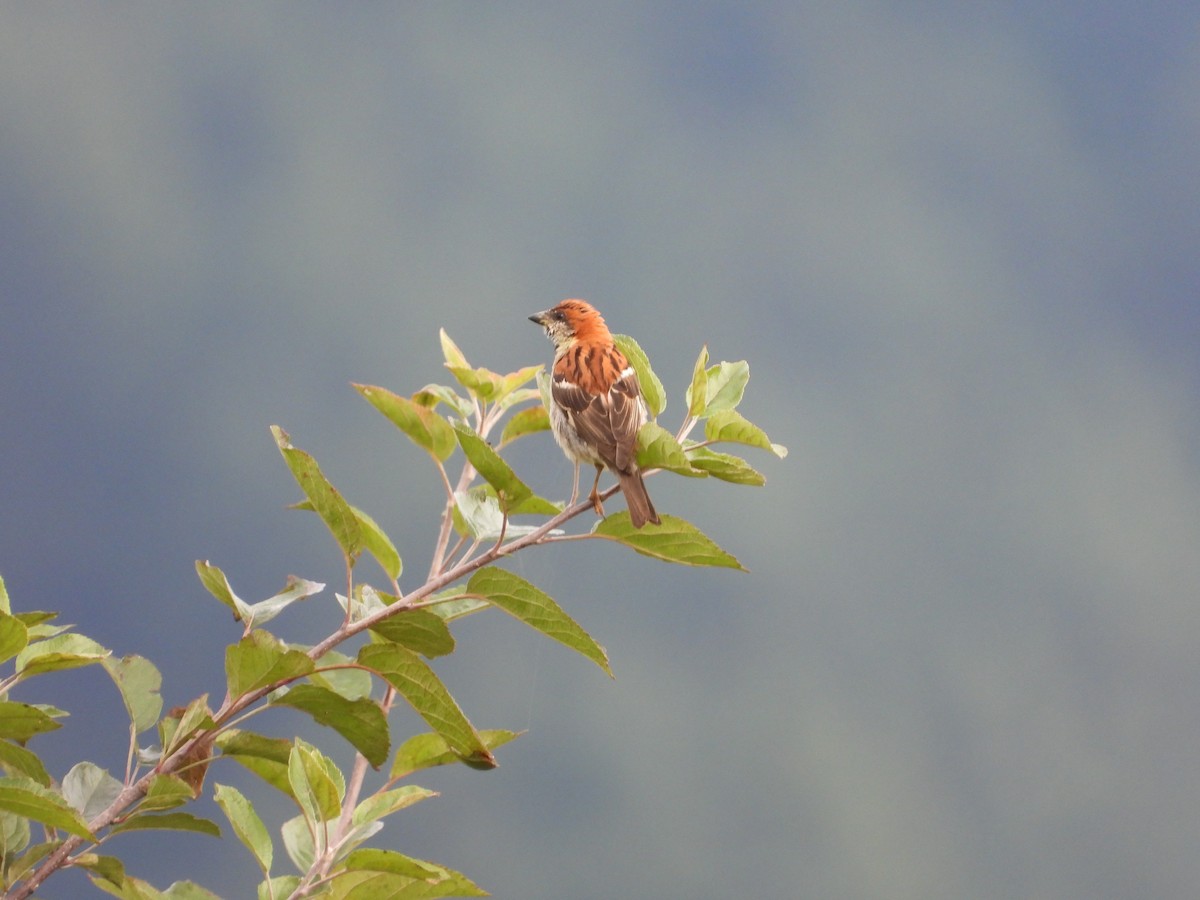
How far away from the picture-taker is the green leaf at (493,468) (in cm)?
147

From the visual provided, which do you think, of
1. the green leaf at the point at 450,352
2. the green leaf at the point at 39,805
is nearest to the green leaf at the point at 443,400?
the green leaf at the point at 450,352

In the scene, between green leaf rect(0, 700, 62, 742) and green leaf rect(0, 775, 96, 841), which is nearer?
green leaf rect(0, 775, 96, 841)

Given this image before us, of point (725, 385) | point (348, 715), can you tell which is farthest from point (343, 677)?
point (725, 385)

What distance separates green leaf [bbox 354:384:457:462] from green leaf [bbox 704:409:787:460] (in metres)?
0.41

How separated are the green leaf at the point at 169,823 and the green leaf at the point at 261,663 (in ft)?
0.70

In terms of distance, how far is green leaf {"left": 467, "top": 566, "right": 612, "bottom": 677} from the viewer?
1.45 metres

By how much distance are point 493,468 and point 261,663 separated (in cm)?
38

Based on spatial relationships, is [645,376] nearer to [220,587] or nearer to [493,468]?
[493,468]

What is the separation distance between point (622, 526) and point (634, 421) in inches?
32.5

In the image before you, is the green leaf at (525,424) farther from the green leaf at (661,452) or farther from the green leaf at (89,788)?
the green leaf at (89,788)

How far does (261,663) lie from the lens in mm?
1354

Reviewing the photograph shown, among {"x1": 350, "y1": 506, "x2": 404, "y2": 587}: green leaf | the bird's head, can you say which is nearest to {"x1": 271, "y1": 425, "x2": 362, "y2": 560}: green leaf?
{"x1": 350, "y1": 506, "x2": 404, "y2": 587}: green leaf

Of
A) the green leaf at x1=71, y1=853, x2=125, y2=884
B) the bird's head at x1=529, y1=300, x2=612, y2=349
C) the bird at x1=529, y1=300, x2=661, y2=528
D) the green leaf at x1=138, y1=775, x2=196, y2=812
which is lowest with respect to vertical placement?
the green leaf at x1=71, y1=853, x2=125, y2=884

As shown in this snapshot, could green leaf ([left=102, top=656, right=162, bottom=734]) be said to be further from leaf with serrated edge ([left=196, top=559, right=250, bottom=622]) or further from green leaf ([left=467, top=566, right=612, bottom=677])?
green leaf ([left=467, top=566, right=612, bottom=677])
